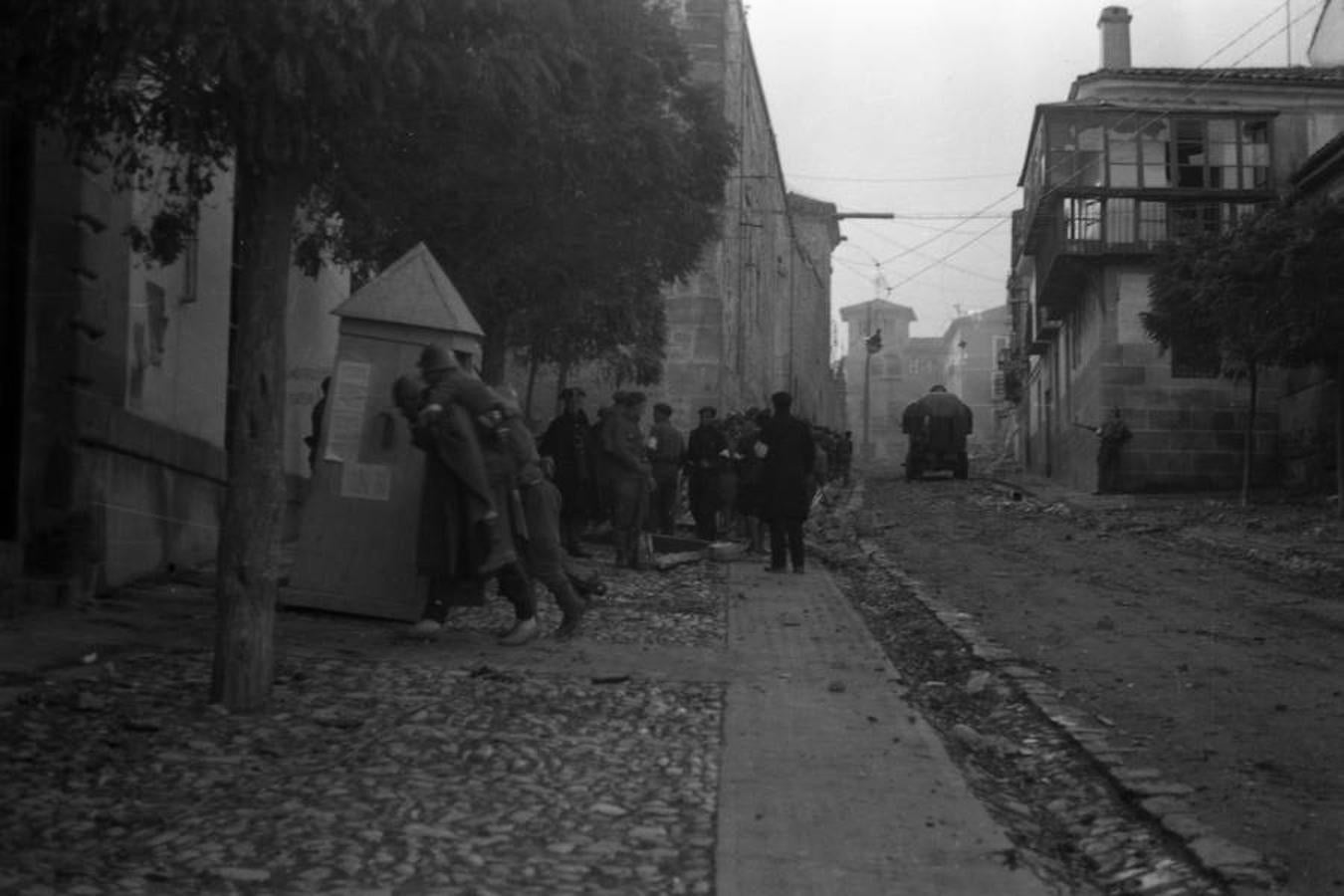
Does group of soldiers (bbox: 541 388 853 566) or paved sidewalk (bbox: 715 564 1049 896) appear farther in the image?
group of soldiers (bbox: 541 388 853 566)

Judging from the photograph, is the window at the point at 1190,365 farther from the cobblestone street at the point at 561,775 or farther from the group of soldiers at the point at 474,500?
the group of soldiers at the point at 474,500

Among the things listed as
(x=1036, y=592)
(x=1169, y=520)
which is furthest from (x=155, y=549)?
(x=1169, y=520)

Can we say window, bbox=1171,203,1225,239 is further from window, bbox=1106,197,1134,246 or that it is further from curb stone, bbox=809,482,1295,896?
curb stone, bbox=809,482,1295,896

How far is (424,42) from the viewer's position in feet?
22.0

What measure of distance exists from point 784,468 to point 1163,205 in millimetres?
22039

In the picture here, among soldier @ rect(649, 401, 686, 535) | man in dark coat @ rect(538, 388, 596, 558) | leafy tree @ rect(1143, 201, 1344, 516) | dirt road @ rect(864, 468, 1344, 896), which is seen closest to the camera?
dirt road @ rect(864, 468, 1344, 896)

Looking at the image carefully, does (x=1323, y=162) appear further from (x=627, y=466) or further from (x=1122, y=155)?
(x=627, y=466)

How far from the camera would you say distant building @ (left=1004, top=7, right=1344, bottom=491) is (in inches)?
1312

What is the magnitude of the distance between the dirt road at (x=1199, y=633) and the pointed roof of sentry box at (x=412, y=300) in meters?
4.08

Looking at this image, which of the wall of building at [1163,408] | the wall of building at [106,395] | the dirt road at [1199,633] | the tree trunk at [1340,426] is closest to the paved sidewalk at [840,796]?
the dirt road at [1199,633]

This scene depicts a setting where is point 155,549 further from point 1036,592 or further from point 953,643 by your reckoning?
point 1036,592

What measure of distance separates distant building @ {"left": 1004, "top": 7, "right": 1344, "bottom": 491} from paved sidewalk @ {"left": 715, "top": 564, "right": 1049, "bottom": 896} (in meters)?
25.5

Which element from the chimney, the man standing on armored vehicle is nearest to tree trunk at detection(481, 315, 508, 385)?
the man standing on armored vehicle

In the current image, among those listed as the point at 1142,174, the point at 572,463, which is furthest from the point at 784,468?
the point at 1142,174
